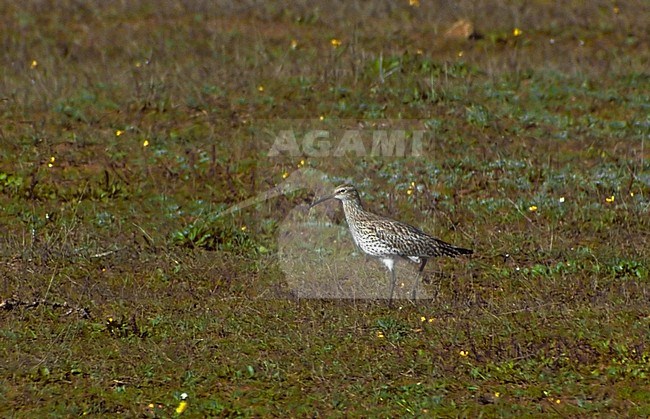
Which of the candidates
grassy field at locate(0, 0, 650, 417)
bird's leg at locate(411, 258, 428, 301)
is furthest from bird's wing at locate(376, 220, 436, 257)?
grassy field at locate(0, 0, 650, 417)

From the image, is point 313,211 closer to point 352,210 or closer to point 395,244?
point 352,210

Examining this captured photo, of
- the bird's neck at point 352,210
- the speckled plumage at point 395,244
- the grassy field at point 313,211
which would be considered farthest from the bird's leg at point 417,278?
the bird's neck at point 352,210

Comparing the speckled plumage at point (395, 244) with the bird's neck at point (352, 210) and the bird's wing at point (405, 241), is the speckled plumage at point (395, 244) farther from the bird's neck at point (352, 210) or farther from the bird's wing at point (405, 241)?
the bird's neck at point (352, 210)

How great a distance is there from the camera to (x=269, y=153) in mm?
14258

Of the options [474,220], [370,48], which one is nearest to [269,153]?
[474,220]

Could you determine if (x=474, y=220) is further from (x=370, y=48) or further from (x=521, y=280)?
(x=370, y=48)

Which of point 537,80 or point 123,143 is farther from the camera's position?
point 537,80

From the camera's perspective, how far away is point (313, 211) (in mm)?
12836

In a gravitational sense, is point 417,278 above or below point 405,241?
below

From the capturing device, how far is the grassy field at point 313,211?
8.34 metres

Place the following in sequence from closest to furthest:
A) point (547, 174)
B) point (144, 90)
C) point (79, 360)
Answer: point (79, 360) < point (547, 174) < point (144, 90)

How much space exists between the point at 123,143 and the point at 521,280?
6274mm

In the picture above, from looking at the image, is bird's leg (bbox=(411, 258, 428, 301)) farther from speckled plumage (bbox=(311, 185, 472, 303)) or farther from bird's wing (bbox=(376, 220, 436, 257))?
bird's wing (bbox=(376, 220, 436, 257))

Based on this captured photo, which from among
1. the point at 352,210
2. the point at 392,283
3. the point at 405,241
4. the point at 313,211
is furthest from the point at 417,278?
the point at 313,211
